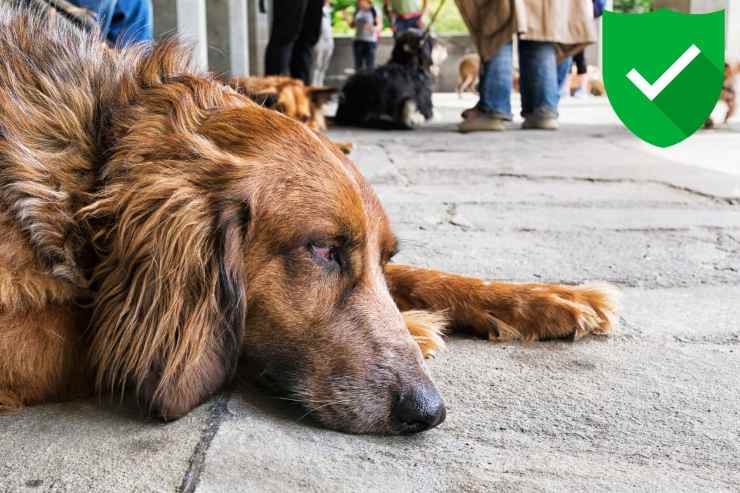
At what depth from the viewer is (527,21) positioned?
8.44 meters

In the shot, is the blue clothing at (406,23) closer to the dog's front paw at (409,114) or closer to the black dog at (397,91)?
the black dog at (397,91)

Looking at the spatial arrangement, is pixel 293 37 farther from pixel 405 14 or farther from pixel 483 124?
pixel 405 14

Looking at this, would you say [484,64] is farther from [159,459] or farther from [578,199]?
[159,459]

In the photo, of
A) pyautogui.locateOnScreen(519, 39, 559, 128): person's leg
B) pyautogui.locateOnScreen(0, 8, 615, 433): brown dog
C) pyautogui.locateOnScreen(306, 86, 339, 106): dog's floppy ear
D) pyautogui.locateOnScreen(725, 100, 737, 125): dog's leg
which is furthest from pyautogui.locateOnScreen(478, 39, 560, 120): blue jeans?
pyautogui.locateOnScreen(0, 8, 615, 433): brown dog

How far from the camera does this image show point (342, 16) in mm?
30422

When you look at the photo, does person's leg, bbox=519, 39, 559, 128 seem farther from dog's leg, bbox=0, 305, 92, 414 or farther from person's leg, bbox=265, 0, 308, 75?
dog's leg, bbox=0, 305, 92, 414

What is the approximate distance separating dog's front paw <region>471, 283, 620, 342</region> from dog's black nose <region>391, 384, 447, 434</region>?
743mm

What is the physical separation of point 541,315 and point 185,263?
1.19m

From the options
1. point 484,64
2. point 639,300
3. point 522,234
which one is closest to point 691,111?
point 484,64

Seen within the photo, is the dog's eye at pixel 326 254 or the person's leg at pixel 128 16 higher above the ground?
the person's leg at pixel 128 16

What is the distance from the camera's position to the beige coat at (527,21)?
329 inches

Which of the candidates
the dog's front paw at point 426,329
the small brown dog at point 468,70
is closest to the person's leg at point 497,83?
the dog's front paw at point 426,329

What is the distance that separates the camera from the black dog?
34.3 feet

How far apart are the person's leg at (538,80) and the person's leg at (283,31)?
231 cm
